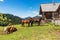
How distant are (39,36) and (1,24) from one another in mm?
21905

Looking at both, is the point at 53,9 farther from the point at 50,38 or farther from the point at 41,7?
the point at 50,38

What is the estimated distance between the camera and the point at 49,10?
6309cm

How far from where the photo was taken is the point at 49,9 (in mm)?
63531

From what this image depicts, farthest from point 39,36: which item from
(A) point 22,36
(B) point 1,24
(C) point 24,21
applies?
(B) point 1,24

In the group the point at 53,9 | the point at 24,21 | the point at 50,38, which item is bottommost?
the point at 50,38

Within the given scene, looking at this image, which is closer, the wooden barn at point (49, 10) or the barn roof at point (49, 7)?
the wooden barn at point (49, 10)

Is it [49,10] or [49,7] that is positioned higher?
[49,7]

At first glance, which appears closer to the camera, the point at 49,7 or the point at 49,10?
the point at 49,10

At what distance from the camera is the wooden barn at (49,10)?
6188 centimetres

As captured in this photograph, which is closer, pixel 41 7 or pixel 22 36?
pixel 22 36

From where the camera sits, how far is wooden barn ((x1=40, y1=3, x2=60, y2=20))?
61881mm

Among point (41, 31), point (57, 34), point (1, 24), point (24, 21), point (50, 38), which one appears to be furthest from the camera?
point (1, 24)

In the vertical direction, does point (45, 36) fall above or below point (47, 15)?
below

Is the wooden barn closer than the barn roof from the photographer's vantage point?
Yes
